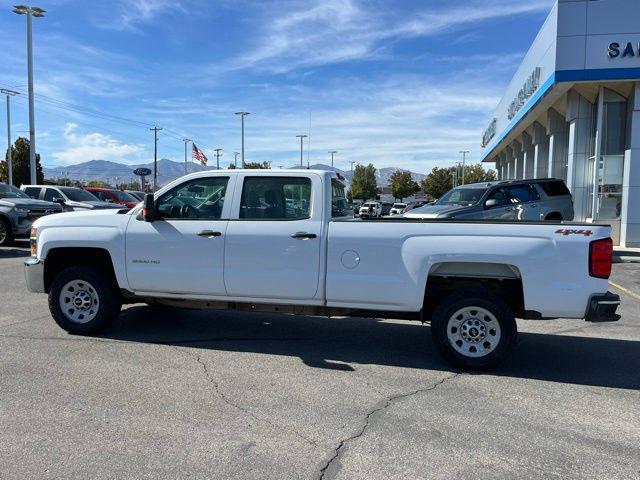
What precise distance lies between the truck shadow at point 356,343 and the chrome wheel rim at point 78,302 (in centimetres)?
34

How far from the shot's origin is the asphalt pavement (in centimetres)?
343

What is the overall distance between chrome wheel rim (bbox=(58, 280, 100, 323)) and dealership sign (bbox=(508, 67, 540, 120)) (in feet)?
60.5

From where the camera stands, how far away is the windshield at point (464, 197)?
13.5 metres

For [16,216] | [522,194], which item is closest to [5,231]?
[16,216]

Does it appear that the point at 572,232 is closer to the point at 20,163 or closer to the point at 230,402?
the point at 230,402

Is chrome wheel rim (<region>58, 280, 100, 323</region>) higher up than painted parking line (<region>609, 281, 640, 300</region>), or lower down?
higher up

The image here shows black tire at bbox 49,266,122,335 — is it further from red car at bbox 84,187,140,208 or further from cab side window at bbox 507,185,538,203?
red car at bbox 84,187,140,208

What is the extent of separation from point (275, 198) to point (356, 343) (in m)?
1.91

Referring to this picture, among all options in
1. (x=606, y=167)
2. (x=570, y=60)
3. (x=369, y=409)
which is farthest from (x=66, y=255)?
(x=606, y=167)

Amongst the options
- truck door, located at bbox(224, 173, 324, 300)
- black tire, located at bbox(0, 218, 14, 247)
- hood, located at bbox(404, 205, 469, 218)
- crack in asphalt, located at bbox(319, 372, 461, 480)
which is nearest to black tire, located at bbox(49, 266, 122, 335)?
truck door, located at bbox(224, 173, 324, 300)

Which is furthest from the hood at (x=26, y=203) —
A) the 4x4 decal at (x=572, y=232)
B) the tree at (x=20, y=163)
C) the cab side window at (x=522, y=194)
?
the tree at (x=20, y=163)

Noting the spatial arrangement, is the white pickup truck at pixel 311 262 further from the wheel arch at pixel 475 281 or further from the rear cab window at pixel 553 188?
the rear cab window at pixel 553 188

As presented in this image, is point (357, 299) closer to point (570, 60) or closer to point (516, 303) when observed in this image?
point (516, 303)

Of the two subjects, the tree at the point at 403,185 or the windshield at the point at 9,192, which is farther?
the tree at the point at 403,185
